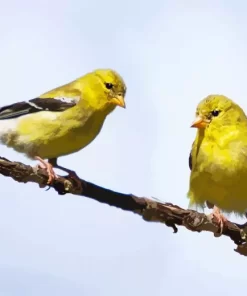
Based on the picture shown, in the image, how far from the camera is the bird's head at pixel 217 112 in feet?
19.7

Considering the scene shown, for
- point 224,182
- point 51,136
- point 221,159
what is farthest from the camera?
point 51,136

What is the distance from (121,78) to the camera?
672 centimetres

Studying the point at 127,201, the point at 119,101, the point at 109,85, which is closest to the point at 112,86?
the point at 109,85

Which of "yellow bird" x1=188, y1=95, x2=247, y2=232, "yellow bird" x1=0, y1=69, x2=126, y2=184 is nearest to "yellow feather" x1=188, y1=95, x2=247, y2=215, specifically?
"yellow bird" x1=188, y1=95, x2=247, y2=232

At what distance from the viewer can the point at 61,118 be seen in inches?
236

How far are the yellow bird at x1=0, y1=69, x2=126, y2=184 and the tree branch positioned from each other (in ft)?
6.36

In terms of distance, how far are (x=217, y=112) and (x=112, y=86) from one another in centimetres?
112

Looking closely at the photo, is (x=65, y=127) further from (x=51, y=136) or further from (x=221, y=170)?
(x=221, y=170)

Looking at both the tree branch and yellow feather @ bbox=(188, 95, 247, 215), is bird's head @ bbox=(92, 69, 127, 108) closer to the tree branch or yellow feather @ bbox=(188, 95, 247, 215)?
yellow feather @ bbox=(188, 95, 247, 215)

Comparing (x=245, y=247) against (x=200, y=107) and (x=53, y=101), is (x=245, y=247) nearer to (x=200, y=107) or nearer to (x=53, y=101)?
(x=200, y=107)

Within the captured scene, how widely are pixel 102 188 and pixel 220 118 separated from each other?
118 inches

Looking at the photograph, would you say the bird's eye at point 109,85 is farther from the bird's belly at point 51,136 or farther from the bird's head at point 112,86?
the bird's belly at point 51,136

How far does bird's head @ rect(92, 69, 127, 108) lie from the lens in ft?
21.0

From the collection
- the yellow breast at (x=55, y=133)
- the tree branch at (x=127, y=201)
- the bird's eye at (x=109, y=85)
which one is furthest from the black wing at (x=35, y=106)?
the tree branch at (x=127, y=201)
